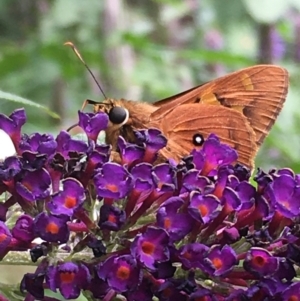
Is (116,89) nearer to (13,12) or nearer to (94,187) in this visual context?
(13,12)

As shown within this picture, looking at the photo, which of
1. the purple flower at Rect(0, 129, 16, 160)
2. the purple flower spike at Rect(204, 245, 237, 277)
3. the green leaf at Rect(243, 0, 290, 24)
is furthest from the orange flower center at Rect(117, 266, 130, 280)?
the green leaf at Rect(243, 0, 290, 24)

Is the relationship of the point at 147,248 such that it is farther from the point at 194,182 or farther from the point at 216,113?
the point at 216,113

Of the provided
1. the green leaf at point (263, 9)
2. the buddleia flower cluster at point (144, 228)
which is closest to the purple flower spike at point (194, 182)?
the buddleia flower cluster at point (144, 228)

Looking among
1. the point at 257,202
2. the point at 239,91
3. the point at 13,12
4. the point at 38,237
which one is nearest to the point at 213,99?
the point at 239,91

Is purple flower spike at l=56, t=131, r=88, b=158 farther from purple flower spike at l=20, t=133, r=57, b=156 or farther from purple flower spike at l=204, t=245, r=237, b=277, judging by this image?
purple flower spike at l=204, t=245, r=237, b=277

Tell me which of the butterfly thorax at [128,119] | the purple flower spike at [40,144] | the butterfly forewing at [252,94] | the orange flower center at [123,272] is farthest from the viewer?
the butterfly forewing at [252,94]

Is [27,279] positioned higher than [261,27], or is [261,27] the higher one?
[261,27]

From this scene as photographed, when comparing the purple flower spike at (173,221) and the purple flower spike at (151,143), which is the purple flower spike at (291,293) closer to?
the purple flower spike at (173,221)
